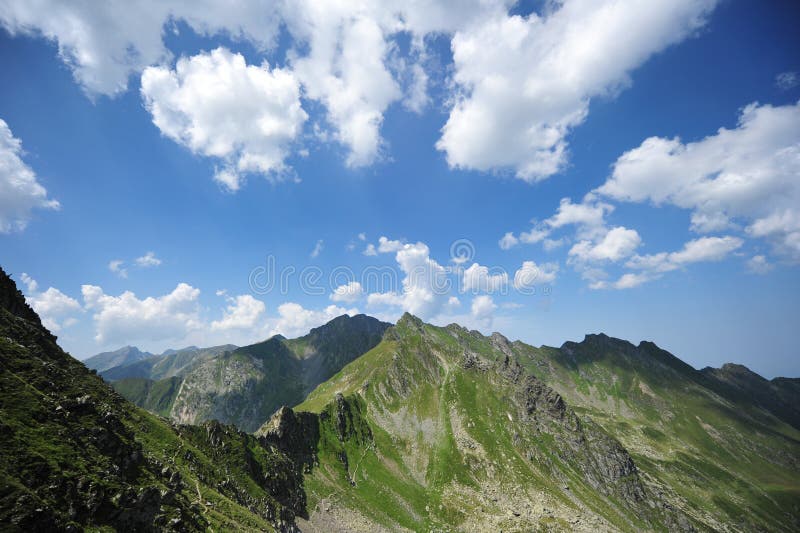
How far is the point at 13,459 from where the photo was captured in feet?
94.3

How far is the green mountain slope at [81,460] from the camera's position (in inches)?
1131

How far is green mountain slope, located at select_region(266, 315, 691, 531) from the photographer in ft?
398

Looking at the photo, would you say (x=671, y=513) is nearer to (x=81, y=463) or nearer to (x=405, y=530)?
(x=405, y=530)

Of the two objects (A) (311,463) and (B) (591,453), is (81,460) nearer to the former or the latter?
(A) (311,463)

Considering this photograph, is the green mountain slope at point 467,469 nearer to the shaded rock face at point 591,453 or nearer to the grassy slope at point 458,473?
the grassy slope at point 458,473

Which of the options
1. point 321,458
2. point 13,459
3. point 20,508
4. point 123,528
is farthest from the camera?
point 321,458

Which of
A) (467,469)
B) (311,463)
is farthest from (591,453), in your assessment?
(311,463)

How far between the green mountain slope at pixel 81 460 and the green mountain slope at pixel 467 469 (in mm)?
48840

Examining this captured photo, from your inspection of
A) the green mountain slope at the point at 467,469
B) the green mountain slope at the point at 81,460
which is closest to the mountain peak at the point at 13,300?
the green mountain slope at the point at 81,460

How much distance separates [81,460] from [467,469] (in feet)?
489

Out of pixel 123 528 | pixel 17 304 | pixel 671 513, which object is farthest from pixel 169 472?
pixel 671 513

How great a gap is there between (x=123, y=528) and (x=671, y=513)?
237686mm

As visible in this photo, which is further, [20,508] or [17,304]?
[17,304]

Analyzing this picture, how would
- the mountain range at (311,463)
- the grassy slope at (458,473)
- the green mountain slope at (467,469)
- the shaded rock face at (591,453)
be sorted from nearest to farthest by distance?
the mountain range at (311,463) < the green mountain slope at (467,469) < the grassy slope at (458,473) < the shaded rock face at (591,453)
